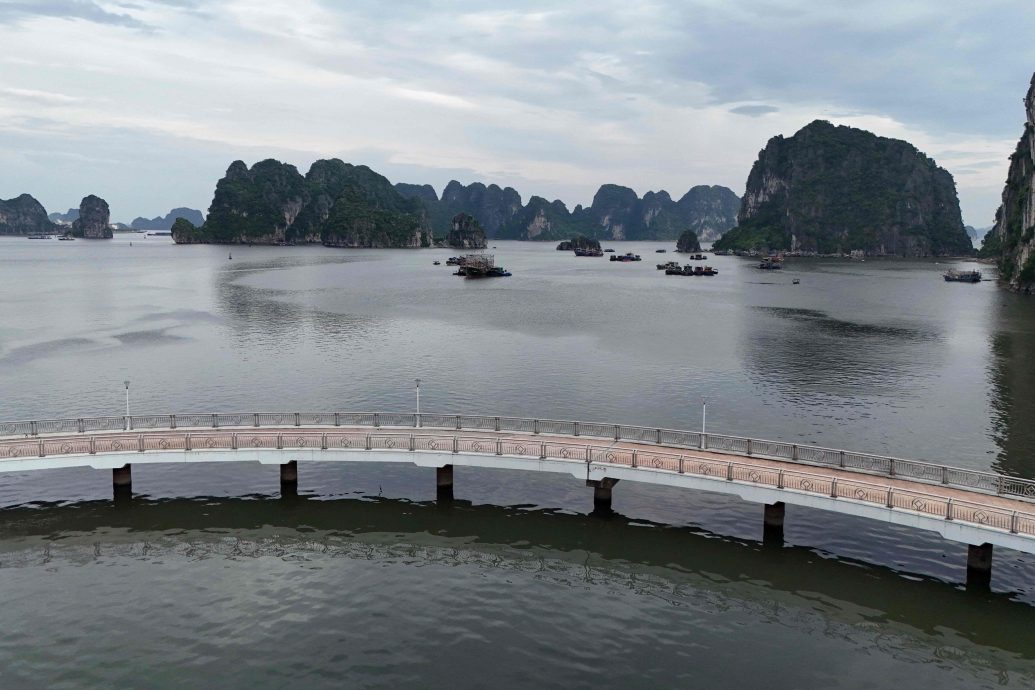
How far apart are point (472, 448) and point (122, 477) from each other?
21.6m

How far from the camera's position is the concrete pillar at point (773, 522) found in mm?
39812

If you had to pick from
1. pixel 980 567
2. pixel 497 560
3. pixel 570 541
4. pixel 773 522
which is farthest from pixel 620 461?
pixel 980 567

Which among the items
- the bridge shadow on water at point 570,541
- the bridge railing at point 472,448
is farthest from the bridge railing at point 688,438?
the bridge shadow on water at point 570,541

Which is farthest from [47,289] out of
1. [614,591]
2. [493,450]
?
[614,591]

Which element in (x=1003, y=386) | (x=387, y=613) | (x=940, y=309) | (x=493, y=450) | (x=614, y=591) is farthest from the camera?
(x=940, y=309)

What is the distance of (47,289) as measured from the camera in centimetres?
17450

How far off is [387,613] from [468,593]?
3.84 meters

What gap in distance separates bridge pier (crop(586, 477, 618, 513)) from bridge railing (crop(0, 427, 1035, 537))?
6.77 feet

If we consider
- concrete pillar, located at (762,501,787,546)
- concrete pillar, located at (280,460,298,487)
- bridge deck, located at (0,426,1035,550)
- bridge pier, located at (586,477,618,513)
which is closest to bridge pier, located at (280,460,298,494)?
concrete pillar, located at (280,460,298,487)

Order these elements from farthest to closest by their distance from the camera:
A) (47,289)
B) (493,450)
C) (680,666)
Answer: (47,289) < (493,450) < (680,666)

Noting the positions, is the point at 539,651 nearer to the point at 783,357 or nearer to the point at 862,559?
the point at 862,559

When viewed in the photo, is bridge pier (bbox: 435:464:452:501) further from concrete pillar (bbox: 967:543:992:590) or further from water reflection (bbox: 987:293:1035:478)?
water reflection (bbox: 987:293:1035:478)

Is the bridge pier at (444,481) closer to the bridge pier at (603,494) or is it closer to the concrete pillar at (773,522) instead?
the bridge pier at (603,494)

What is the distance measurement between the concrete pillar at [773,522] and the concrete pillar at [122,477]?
122 feet
